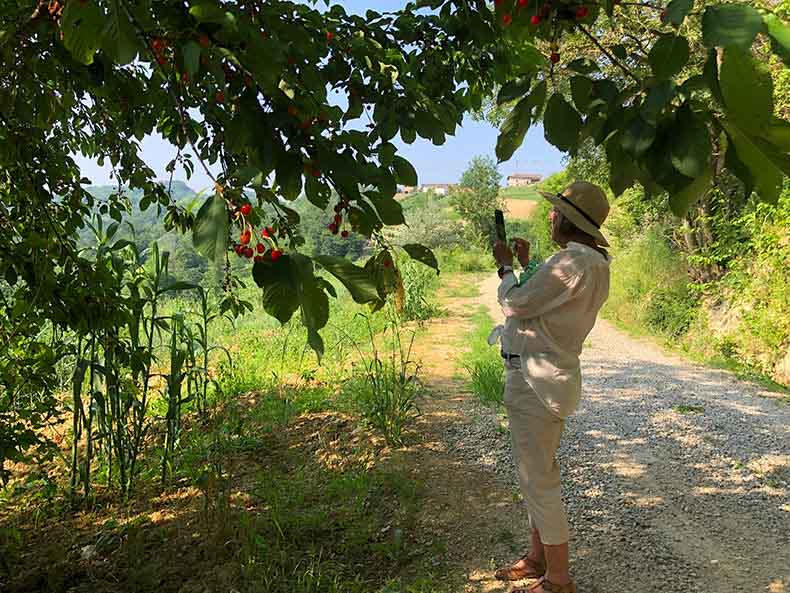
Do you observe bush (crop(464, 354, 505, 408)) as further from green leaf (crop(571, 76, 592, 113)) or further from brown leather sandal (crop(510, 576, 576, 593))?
green leaf (crop(571, 76, 592, 113))

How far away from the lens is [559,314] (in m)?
1.94

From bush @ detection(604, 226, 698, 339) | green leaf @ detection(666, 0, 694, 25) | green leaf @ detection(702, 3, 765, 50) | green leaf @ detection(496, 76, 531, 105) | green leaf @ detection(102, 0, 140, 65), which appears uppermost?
green leaf @ detection(496, 76, 531, 105)

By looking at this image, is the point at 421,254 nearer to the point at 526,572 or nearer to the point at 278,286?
the point at 278,286

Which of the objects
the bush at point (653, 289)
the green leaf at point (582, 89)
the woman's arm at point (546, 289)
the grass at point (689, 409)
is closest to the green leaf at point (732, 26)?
the green leaf at point (582, 89)

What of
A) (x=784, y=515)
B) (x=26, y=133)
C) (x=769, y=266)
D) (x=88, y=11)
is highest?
(x=26, y=133)

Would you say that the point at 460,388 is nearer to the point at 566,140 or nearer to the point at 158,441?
the point at 158,441

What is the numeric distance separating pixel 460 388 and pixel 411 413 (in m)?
1.02

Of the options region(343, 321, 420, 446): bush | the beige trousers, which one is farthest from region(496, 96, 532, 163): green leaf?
region(343, 321, 420, 446): bush

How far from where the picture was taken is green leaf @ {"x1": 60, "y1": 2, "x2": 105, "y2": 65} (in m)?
0.74

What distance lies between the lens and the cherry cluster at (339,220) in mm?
960

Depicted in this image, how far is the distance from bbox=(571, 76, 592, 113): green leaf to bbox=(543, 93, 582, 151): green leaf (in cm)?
2

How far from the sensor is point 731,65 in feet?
2.02

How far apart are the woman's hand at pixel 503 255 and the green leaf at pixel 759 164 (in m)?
1.42

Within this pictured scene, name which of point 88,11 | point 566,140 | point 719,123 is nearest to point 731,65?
point 719,123
